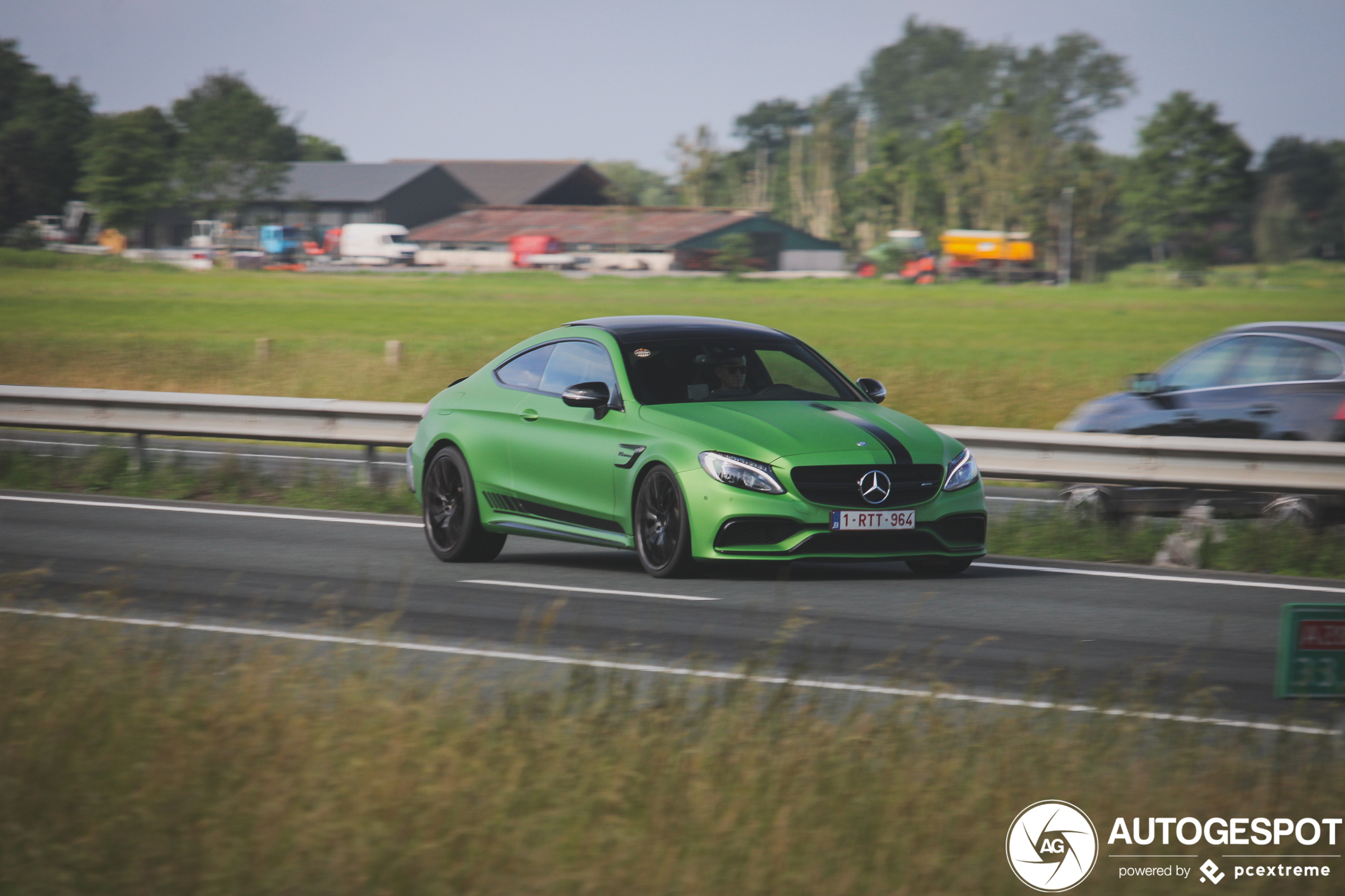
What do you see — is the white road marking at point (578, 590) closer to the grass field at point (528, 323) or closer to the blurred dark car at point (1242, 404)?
the blurred dark car at point (1242, 404)

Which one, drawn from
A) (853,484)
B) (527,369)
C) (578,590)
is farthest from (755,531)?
(527,369)

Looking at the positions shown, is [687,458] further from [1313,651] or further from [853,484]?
[1313,651]

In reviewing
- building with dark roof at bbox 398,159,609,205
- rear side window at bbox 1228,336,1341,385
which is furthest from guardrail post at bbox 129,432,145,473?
building with dark roof at bbox 398,159,609,205

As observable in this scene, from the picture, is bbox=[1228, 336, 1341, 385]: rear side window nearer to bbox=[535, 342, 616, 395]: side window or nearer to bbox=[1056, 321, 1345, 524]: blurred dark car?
bbox=[1056, 321, 1345, 524]: blurred dark car

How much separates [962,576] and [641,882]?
6.79 metres

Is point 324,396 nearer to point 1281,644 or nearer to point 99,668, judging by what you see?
point 99,668

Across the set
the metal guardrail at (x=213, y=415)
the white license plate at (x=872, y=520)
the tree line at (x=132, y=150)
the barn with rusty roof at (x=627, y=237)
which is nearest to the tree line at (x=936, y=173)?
the tree line at (x=132, y=150)

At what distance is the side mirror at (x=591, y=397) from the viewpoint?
410 inches

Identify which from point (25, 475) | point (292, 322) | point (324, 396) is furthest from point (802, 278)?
point (25, 475)

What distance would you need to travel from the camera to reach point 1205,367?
13109 millimetres

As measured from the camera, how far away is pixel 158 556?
11.2 m

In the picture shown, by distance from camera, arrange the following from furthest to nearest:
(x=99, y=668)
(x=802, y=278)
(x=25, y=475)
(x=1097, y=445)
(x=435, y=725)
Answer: (x=802, y=278) → (x=25, y=475) → (x=1097, y=445) → (x=99, y=668) → (x=435, y=725)

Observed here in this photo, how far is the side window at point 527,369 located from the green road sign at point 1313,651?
21.0 ft

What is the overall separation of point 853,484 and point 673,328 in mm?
1954
